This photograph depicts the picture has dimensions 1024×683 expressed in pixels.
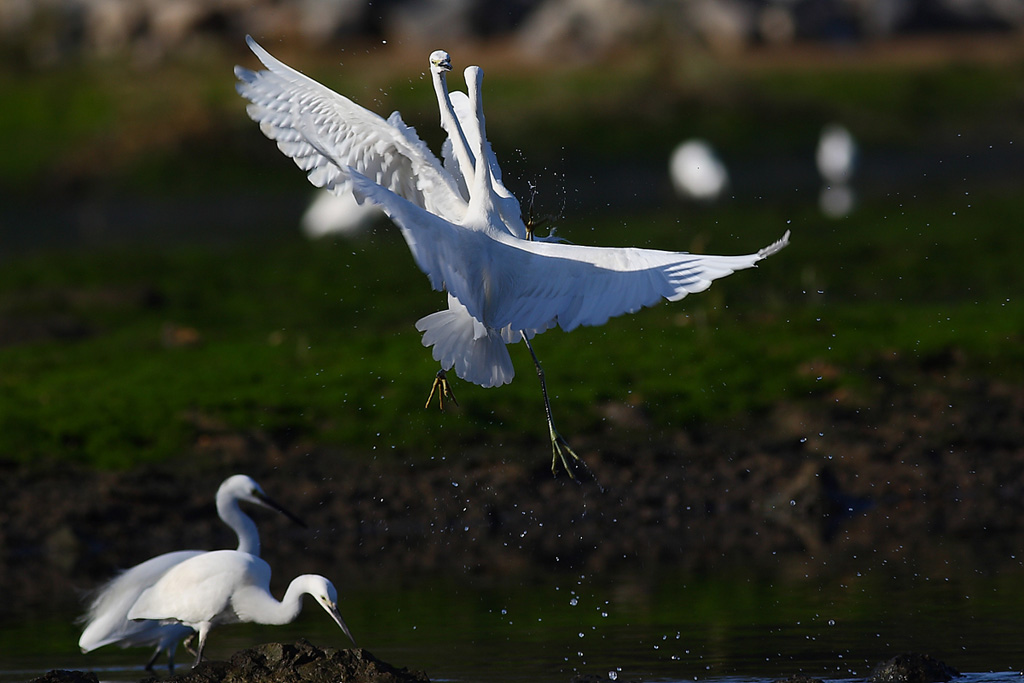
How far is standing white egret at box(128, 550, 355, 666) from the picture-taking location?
824 centimetres

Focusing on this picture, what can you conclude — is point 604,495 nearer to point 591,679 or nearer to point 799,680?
point 591,679

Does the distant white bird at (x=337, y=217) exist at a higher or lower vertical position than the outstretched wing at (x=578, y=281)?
higher

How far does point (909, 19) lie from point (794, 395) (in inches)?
1309

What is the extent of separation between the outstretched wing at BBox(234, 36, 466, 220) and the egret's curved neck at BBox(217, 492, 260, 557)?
209 cm

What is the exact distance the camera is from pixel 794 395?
12.7 meters

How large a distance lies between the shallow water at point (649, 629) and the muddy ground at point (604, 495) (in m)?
0.91

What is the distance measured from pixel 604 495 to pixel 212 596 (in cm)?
420

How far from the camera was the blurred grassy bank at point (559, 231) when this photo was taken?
12.8m

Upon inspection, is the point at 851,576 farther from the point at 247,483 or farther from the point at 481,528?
the point at 247,483

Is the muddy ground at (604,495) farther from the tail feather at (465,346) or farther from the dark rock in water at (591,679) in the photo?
the dark rock in water at (591,679)

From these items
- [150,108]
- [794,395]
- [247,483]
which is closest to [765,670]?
[247,483]

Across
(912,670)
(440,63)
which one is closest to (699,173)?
(440,63)

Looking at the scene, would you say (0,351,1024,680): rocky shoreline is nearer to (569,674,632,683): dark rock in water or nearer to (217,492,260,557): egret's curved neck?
(217,492,260,557): egret's curved neck

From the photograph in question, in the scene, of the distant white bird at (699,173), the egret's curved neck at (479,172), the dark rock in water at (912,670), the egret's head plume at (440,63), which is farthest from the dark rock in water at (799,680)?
the distant white bird at (699,173)
